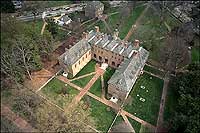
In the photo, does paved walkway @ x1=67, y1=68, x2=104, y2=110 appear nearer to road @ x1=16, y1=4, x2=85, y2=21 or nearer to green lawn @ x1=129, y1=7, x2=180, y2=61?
green lawn @ x1=129, y1=7, x2=180, y2=61

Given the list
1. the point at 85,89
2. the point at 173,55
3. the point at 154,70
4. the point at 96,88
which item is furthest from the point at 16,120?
the point at 173,55

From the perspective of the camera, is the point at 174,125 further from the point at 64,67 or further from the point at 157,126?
the point at 64,67

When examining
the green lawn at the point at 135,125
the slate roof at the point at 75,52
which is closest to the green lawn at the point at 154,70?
the slate roof at the point at 75,52

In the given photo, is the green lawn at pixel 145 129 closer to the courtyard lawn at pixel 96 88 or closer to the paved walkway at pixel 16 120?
the courtyard lawn at pixel 96 88

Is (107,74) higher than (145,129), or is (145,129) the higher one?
(107,74)

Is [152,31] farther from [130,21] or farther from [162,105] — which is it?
[162,105]

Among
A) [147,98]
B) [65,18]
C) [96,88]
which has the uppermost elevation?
[65,18]
